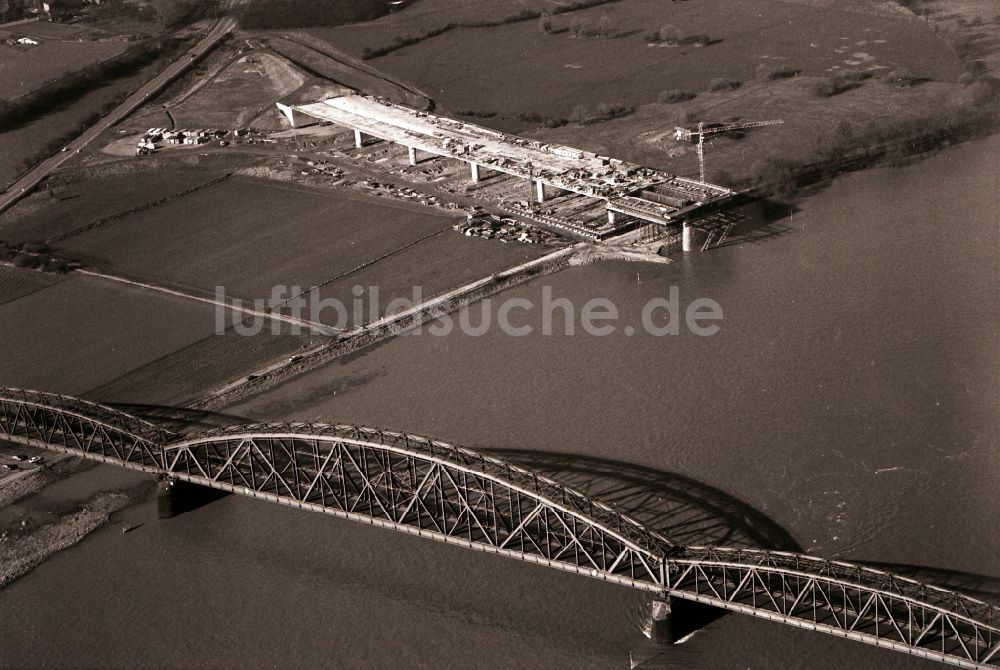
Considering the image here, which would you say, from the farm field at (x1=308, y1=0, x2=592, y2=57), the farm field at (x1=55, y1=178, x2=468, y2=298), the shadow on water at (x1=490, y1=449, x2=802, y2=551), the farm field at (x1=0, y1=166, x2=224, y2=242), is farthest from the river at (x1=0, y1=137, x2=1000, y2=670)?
the farm field at (x1=308, y1=0, x2=592, y2=57)

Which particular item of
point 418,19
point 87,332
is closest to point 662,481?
point 87,332

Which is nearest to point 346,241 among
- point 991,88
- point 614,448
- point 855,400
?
point 614,448

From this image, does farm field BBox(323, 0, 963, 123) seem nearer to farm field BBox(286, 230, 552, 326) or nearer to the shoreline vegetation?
the shoreline vegetation

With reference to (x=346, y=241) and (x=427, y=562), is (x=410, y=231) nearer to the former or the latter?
(x=346, y=241)

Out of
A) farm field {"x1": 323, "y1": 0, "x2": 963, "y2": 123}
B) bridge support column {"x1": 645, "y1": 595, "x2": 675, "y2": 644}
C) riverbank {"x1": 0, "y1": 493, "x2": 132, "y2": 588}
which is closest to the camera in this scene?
bridge support column {"x1": 645, "y1": 595, "x2": 675, "y2": 644}

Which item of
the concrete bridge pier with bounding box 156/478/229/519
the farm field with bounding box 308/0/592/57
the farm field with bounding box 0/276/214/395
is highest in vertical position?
the farm field with bounding box 308/0/592/57

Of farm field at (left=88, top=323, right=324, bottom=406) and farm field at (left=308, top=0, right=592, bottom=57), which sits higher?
farm field at (left=308, top=0, right=592, bottom=57)
